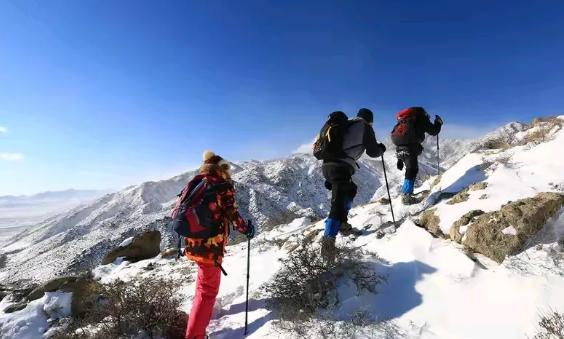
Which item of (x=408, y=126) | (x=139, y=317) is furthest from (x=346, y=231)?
(x=139, y=317)

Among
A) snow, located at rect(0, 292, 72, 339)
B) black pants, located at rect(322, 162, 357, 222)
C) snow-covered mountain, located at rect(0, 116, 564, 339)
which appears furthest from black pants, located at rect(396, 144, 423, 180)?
snow, located at rect(0, 292, 72, 339)

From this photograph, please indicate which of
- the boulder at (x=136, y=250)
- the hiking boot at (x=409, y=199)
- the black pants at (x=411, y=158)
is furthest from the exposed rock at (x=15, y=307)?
the black pants at (x=411, y=158)

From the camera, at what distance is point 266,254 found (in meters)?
8.73

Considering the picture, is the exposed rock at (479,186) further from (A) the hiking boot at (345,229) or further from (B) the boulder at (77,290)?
(B) the boulder at (77,290)

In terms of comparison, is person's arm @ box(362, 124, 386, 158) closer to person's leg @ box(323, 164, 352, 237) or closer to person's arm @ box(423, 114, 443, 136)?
person's leg @ box(323, 164, 352, 237)

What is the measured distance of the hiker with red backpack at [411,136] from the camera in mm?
8555

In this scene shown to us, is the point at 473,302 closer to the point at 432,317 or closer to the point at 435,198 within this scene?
the point at 432,317

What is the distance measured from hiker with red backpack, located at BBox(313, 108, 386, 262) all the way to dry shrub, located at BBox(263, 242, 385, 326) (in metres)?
0.86

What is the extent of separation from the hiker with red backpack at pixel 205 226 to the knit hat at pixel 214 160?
12cm

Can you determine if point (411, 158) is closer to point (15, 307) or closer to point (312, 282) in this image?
point (312, 282)

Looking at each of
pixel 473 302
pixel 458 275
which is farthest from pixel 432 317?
pixel 458 275

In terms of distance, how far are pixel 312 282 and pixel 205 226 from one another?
1.76m

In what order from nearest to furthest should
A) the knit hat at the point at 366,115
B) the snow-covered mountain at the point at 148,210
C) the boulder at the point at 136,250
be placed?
the knit hat at the point at 366,115, the boulder at the point at 136,250, the snow-covered mountain at the point at 148,210

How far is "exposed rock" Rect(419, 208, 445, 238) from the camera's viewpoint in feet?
20.9
